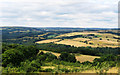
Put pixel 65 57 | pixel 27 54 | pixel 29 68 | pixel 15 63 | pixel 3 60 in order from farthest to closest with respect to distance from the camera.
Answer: pixel 65 57 → pixel 27 54 → pixel 15 63 → pixel 3 60 → pixel 29 68

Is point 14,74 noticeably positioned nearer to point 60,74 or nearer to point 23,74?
point 23,74

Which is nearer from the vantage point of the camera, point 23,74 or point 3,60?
point 23,74

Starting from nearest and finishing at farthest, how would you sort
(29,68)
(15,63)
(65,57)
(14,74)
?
(14,74) < (29,68) < (15,63) < (65,57)

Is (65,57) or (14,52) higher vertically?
(14,52)

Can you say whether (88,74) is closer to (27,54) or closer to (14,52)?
(14,52)

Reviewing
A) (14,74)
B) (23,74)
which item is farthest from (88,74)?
(14,74)

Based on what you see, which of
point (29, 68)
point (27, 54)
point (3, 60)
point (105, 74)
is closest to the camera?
point (105, 74)

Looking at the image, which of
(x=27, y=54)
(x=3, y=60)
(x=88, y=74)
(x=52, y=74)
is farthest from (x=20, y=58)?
(x=88, y=74)

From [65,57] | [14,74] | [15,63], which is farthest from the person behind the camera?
[65,57]

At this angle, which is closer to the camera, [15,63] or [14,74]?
[14,74]
